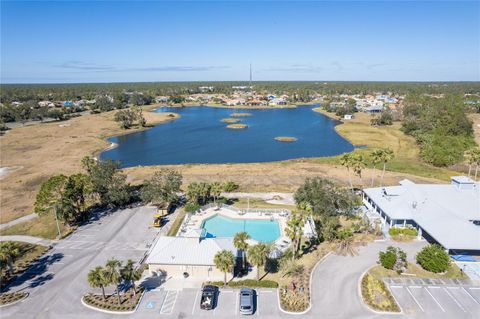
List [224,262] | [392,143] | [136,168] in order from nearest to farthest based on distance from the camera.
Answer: [224,262] → [136,168] → [392,143]

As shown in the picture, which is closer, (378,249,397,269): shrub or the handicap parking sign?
the handicap parking sign

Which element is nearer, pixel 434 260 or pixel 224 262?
pixel 224 262

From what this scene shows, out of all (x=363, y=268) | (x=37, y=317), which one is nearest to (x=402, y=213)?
(x=363, y=268)

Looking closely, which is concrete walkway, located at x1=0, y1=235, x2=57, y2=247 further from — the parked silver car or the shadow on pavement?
the parked silver car

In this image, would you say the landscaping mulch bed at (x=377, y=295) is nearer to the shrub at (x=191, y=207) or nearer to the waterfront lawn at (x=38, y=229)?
the shrub at (x=191, y=207)

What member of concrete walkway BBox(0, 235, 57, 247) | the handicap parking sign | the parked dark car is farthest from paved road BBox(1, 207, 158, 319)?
the parked dark car

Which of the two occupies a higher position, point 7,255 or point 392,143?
point 392,143

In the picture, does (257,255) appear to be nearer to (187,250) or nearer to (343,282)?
(187,250)

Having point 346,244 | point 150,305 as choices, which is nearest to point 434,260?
point 346,244
